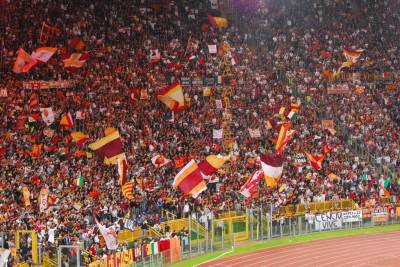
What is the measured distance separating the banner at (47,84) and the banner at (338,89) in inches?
676

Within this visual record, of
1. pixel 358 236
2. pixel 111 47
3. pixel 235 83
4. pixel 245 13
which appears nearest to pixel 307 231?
pixel 358 236

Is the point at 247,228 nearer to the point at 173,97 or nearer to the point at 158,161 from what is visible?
the point at 158,161

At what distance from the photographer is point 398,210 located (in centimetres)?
4112

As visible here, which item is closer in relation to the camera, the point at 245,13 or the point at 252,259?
the point at 252,259

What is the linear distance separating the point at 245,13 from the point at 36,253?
104ft

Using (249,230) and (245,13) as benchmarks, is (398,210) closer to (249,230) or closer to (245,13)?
(249,230)

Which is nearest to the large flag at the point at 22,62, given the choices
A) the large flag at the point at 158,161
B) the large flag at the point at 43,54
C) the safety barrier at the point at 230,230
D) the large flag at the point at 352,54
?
the large flag at the point at 43,54

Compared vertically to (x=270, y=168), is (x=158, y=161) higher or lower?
higher

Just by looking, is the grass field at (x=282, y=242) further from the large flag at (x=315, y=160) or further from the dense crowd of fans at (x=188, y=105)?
the large flag at (x=315, y=160)

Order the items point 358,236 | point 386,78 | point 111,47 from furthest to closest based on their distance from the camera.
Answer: point 386,78
point 111,47
point 358,236

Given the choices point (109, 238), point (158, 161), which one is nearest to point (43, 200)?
point (109, 238)

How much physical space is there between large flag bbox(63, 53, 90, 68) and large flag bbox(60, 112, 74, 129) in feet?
13.5

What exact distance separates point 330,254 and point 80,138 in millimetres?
13306

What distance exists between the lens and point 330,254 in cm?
3262
